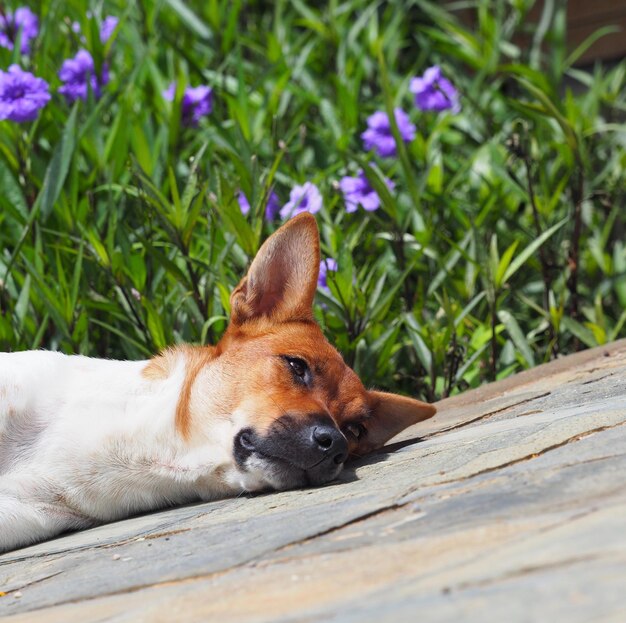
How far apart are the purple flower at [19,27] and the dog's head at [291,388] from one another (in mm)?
2885

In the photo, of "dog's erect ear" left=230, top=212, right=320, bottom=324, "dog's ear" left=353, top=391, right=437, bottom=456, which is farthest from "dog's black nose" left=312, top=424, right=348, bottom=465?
"dog's erect ear" left=230, top=212, right=320, bottom=324

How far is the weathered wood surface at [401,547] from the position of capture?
1469 mm

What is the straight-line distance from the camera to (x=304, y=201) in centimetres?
432

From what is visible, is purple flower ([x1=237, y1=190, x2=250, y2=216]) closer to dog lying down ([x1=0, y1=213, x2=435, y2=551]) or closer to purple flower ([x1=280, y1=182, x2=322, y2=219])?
purple flower ([x1=280, y1=182, x2=322, y2=219])

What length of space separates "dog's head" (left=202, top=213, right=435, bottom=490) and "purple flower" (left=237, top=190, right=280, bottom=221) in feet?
3.15

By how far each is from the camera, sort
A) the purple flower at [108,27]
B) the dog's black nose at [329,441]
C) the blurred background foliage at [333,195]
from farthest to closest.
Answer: the purple flower at [108,27], the blurred background foliage at [333,195], the dog's black nose at [329,441]

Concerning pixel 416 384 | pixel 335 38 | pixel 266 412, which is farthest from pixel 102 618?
pixel 335 38

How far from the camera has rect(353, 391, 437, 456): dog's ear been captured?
10.5 ft

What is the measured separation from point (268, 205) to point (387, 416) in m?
1.50

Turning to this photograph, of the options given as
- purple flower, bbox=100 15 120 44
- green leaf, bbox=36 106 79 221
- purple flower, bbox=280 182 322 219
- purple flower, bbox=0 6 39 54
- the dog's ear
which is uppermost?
purple flower, bbox=0 6 39 54

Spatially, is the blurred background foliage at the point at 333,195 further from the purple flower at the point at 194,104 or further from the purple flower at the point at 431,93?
the purple flower at the point at 431,93

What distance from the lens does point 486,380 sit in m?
4.34

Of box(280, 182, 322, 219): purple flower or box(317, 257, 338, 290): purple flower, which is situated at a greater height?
box(280, 182, 322, 219): purple flower

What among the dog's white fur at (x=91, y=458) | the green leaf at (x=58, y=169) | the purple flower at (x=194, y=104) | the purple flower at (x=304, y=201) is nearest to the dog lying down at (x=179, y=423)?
the dog's white fur at (x=91, y=458)
